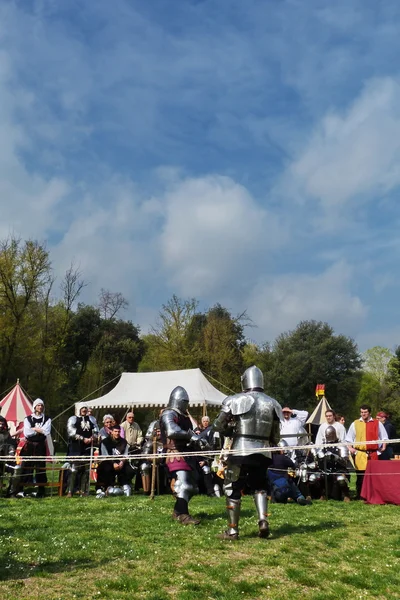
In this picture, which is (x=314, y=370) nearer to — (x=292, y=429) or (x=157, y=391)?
(x=157, y=391)

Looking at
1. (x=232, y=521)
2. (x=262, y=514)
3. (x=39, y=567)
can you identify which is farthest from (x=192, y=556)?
(x=39, y=567)

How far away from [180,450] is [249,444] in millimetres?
1512

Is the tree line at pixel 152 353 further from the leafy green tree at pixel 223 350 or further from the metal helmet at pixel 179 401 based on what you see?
the metal helmet at pixel 179 401

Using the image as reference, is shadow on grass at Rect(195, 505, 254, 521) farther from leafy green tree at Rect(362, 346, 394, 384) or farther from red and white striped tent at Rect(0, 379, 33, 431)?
leafy green tree at Rect(362, 346, 394, 384)

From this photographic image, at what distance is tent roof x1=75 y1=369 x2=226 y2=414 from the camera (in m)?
19.1

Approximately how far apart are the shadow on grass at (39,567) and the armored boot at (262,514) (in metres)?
2.07

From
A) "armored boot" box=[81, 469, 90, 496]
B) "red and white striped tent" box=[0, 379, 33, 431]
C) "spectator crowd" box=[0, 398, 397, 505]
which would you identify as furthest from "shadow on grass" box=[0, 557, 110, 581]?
"red and white striped tent" box=[0, 379, 33, 431]

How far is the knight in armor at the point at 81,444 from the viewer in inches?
480

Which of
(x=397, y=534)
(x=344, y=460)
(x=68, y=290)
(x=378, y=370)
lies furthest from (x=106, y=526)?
(x=378, y=370)

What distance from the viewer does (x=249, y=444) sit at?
7430 millimetres

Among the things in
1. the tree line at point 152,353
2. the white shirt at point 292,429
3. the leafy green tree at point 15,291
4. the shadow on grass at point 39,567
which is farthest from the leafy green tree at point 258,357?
the shadow on grass at point 39,567

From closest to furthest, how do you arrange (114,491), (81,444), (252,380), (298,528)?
1. (252,380)
2. (298,528)
3. (114,491)
4. (81,444)

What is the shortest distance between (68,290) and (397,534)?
26.2m

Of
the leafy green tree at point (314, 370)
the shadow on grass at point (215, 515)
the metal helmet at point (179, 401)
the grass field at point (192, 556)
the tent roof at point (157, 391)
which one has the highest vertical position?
the leafy green tree at point (314, 370)
